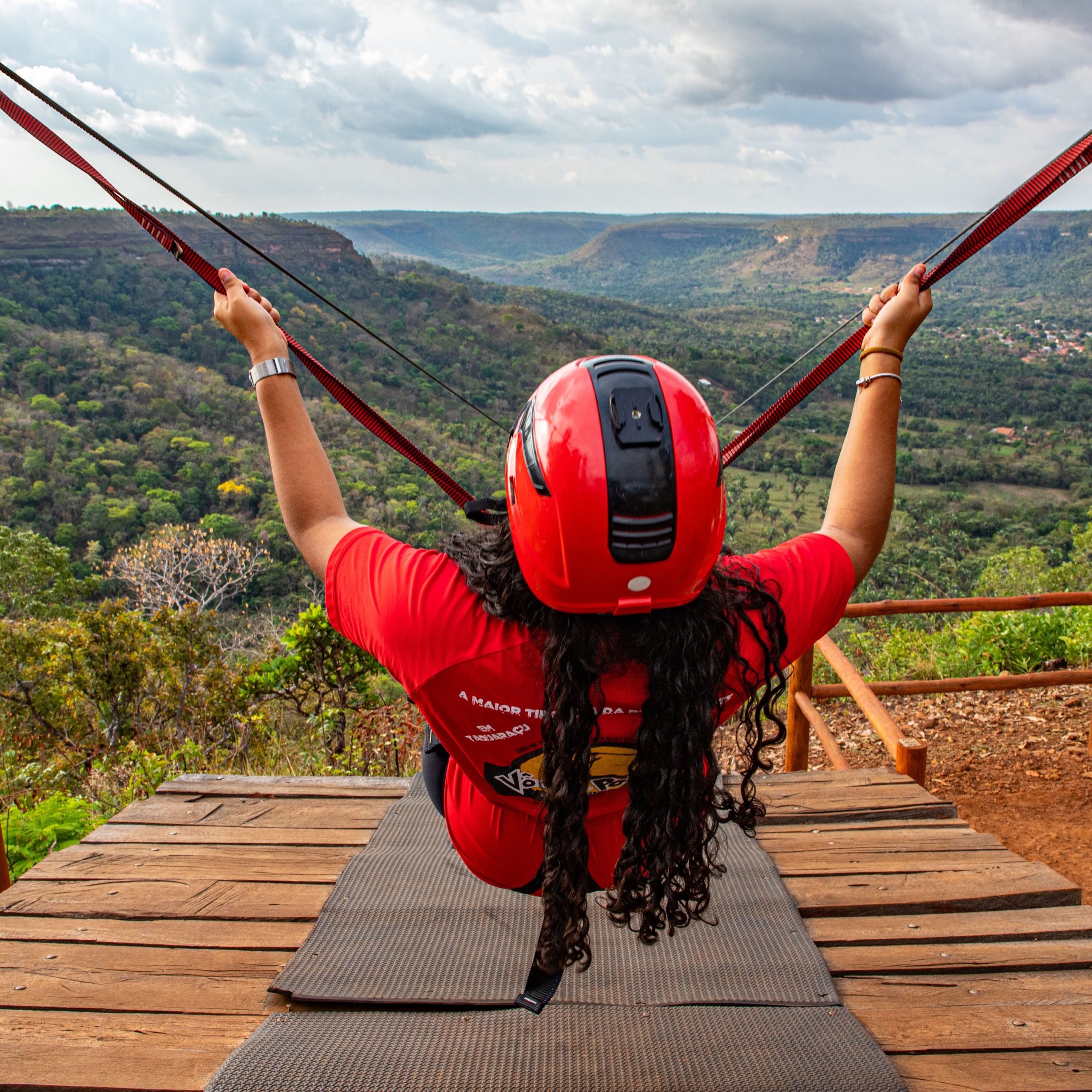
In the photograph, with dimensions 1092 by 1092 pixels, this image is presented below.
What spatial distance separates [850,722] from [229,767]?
193 inches

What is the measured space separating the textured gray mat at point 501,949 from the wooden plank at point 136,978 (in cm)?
11

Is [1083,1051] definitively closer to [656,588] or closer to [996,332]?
[656,588]

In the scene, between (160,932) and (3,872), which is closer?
(160,932)

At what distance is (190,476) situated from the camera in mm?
29203

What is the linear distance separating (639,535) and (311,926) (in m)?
1.75

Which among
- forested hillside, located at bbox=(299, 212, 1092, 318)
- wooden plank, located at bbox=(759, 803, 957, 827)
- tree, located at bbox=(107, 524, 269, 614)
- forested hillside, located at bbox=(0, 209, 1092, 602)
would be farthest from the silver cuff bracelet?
forested hillside, located at bbox=(299, 212, 1092, 318)

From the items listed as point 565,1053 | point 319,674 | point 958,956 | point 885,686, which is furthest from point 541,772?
point 319,674

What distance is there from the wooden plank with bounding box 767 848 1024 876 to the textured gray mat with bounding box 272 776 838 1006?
0.10 meters

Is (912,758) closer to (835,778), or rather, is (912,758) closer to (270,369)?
(835,778)

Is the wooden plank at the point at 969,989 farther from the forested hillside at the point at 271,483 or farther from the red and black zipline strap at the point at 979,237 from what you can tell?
the forested hillside at the point at 271,483

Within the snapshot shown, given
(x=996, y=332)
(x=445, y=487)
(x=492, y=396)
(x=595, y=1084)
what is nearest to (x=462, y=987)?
(x=595, y=1084)

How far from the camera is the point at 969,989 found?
1968 millimetres

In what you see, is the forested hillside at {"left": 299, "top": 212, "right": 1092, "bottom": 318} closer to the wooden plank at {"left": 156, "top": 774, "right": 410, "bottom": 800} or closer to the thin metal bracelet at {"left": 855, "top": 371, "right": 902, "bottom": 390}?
the wooden plank at {"left": 156, "top": 774, "right": 410, "bottom": 800}

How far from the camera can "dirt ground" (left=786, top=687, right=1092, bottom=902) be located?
4.18 m
